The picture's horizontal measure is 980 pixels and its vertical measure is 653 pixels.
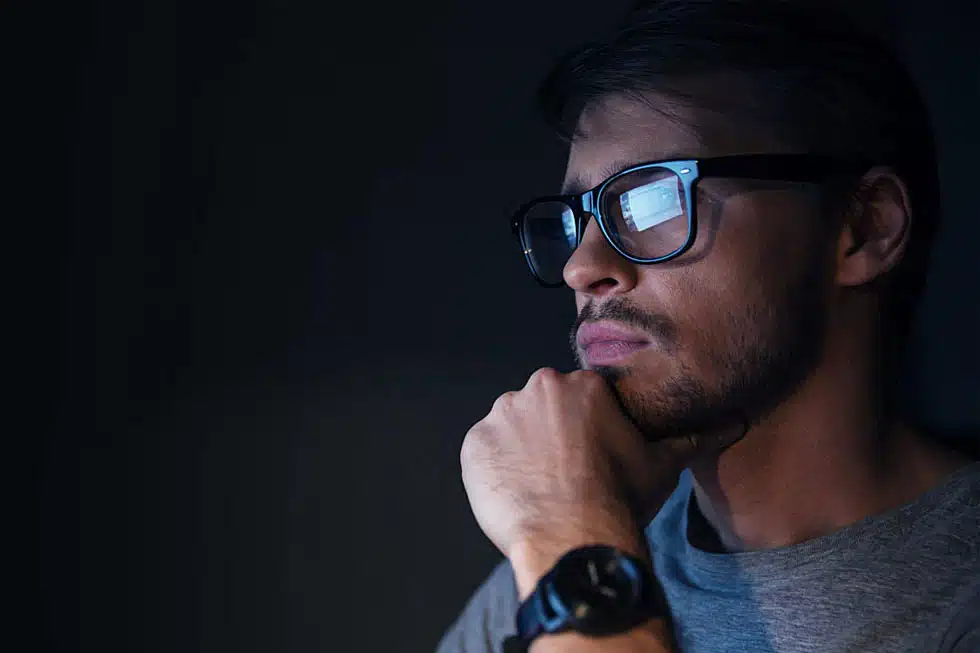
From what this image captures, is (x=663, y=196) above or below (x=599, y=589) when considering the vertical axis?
above

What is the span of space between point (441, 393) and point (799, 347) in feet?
2.68

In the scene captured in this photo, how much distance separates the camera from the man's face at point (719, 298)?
1150 millimetres

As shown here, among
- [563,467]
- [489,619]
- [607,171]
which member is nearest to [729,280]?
[607,171]

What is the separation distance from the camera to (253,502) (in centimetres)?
167

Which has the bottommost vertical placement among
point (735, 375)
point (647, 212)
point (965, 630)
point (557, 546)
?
point (965, 630)

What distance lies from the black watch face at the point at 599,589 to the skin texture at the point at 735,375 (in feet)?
0.47

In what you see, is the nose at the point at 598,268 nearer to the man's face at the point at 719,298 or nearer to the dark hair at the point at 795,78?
the man's face at the point at 719,298

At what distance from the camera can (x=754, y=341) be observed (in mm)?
1162

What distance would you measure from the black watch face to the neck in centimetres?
38

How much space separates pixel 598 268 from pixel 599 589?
45cm

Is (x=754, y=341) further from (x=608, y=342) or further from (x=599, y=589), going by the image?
(x=599, y=589)

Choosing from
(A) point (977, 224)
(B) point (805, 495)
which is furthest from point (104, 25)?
(A) point (977, 224)

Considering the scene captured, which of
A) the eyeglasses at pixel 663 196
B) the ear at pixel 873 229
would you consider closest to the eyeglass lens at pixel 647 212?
the eyeglasses at pixel 663 196

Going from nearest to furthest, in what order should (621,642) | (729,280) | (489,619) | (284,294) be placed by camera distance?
(621,642) → (729,280) → (489,619) → (284,294)
